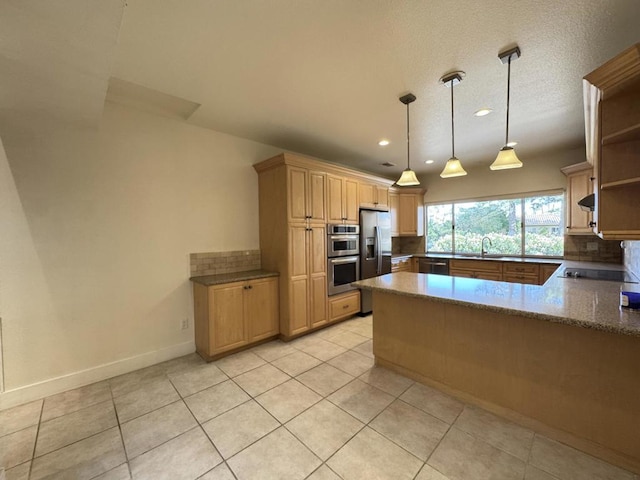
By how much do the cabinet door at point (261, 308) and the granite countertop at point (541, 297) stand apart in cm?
131

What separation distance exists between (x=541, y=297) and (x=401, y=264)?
3.30 metres

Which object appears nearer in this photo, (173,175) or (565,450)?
(565,450)

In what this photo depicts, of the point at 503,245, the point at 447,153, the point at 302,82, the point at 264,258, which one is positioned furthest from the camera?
the point at 503,245

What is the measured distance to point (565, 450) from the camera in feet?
5.48

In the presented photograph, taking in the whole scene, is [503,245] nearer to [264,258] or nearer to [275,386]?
[264,258]

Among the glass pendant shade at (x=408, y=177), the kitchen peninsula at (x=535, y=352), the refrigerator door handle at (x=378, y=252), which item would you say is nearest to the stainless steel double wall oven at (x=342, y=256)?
the refrigerator door handle at (x=378, y=252)

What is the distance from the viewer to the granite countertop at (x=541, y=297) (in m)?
1.48

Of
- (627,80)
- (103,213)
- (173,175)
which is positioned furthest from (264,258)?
(627,80)

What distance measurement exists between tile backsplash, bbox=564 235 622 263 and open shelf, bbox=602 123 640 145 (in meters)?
3.46

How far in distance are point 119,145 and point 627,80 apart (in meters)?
3.89

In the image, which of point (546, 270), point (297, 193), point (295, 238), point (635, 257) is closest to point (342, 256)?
point (295, 238)

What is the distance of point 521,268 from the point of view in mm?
4227

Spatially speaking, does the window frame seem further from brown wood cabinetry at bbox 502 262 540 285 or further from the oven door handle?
the oven door handle

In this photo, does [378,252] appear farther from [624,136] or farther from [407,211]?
[624,136]
